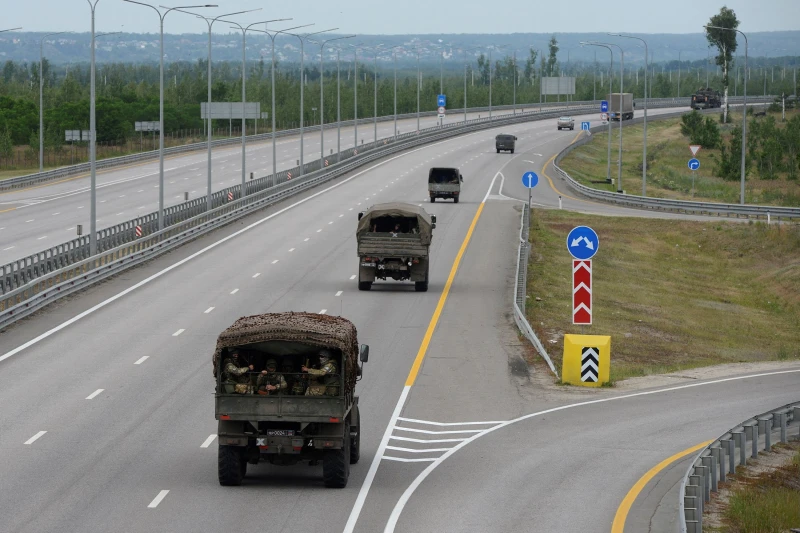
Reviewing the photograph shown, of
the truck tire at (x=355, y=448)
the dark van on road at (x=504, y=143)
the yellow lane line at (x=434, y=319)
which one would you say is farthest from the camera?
the dark van on road at (x=504, y=143)

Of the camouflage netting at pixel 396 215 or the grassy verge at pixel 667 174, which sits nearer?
the camouflage netting at pixel 396 215

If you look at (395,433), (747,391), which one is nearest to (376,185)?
(747,391)

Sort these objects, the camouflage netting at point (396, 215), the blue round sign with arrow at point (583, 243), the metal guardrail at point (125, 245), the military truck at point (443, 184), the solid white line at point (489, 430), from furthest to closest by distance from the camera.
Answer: the military truck at point (443, 184) → the camouflage netting at point (396, 215) → the metal guardrail at point (125, 245) → the blue round sign with arrow at point (583, 243) → the solid white line at point (489, 430)

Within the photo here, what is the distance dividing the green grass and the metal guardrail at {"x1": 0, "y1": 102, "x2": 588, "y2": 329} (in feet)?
71.1

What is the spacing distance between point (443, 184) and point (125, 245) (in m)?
30.1

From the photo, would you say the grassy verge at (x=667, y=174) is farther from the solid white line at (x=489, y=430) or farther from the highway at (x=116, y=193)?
the solid white line at (x=489, y=430)

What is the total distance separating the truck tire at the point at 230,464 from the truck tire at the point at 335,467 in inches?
48.9

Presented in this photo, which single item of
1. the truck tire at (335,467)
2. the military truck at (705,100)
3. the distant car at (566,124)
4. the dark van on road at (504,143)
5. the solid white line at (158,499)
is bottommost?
the solid white line at (158,499)

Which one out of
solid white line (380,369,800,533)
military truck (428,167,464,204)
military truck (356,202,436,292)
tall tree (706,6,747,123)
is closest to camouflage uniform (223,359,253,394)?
solid white line (380,369,800,533)

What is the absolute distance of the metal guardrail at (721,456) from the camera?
16594mm

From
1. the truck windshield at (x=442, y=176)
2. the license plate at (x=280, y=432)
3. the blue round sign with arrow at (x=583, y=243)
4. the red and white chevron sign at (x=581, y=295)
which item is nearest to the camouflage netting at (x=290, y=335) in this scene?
the license plate at (x=280, y=432)

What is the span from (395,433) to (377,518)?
6435 mm

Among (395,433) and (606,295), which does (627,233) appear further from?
(395,433)

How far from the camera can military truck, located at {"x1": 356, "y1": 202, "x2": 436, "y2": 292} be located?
142ft
